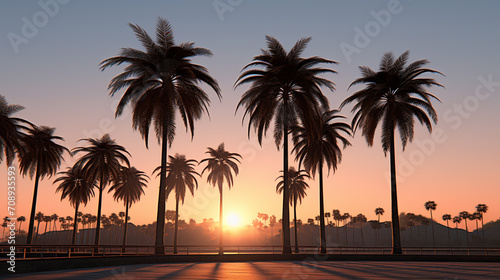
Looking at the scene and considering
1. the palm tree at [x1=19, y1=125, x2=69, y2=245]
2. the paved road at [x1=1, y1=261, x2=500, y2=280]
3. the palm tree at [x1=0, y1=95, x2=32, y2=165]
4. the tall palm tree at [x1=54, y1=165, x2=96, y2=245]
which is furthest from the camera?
the tall palm tree at [x1=54, y1=165, x2=96, y2=245]

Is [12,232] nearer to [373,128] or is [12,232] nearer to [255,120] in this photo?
[255,120]

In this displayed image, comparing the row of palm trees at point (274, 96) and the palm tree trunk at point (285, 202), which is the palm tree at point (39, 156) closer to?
the row of palm trees at point (274, 96)

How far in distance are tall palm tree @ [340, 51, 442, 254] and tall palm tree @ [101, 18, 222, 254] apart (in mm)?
13855

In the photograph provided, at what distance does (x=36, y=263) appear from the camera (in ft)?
59.4

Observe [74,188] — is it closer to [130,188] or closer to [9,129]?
[130,188]

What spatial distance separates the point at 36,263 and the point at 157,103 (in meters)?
14.3

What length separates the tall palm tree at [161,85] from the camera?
1151 inches

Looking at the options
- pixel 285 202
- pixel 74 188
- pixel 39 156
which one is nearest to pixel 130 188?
pixel 74 188

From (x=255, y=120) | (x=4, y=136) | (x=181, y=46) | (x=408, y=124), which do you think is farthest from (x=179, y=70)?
(x=408, y=124)

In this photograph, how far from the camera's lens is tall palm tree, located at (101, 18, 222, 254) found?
29234 mm

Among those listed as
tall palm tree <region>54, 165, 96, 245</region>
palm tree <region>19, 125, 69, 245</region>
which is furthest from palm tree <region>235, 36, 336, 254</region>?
tall palm tree <region>54, 165, 96, 245</region>

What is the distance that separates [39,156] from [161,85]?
20867 mm

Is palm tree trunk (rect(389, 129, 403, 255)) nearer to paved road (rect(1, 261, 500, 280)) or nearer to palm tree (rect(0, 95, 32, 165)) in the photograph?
paved road (rect(1, 261, 500, 280))

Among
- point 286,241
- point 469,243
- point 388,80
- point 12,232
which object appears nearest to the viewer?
point 12,232
